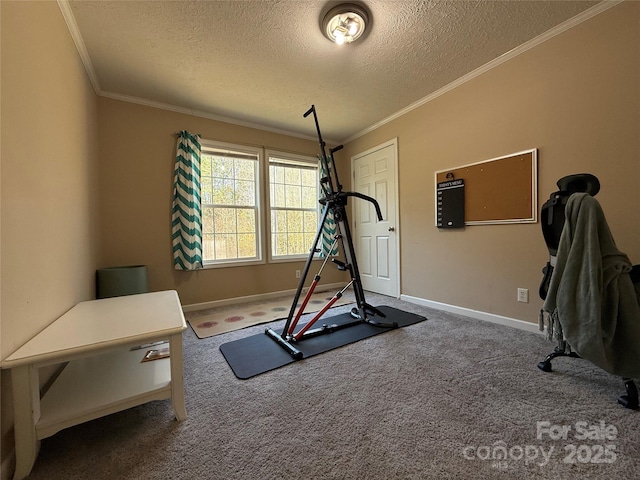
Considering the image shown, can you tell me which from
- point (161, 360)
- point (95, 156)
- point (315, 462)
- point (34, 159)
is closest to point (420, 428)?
point (315, 462)

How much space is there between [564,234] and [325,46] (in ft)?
6.92

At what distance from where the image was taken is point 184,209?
282 cm

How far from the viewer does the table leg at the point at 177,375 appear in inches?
44.4

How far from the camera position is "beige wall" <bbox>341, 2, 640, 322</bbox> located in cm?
165

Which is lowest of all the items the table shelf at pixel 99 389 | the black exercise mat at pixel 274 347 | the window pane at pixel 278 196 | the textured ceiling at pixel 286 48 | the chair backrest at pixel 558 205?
the black exercise mat at pixel 274 347

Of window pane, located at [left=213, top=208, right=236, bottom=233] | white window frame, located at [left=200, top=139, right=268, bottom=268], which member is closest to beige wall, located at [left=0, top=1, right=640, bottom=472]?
white window frame, located at [left=200, top=139, right=268, bottom=268]

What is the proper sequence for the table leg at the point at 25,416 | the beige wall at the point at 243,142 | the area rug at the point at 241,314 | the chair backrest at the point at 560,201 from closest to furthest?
the table leg at the point at 25,416
the beige wall at the point at 243,142
the chair backrest at the point at 560,201
the area rug at the point at 241,314

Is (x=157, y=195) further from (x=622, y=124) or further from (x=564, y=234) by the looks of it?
(x=622, y=124)

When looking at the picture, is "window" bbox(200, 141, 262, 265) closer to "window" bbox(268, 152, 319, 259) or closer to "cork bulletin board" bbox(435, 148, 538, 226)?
"window" bbox(268, 152, 319, 259)

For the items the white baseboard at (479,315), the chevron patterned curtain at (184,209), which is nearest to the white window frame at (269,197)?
the chevron patterned curtain at (184,209)

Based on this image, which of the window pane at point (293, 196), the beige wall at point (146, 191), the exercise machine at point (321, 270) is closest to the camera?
the exercise machine at point (321, 270)

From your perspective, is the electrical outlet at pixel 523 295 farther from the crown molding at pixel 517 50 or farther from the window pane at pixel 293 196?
the window pane at pixel 293 196

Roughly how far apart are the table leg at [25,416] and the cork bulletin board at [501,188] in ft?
10.2

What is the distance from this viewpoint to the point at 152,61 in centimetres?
212
